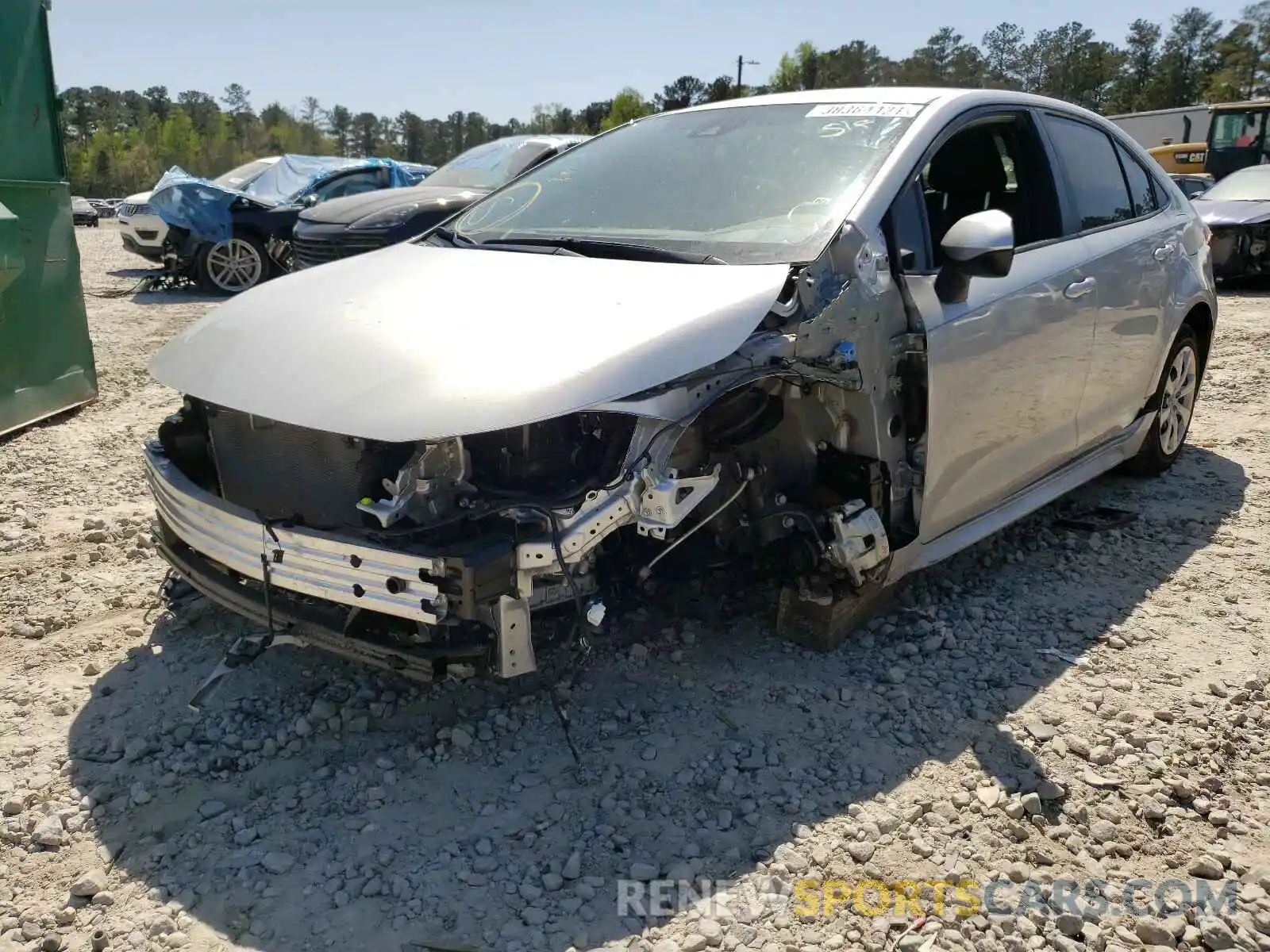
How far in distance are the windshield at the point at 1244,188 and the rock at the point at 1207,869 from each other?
39.6 feet

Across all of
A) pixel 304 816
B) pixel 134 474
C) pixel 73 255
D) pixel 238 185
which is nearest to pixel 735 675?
pixel 304 816

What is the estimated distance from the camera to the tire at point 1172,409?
4898 mm

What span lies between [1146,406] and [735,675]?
8.79 ft

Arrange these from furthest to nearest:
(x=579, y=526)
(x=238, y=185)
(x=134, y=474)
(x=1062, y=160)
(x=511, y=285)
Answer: (x=238, y=185), (x=134, y=474), (x=1062, y=160), (x=511, y=285), (x=579, y=526)

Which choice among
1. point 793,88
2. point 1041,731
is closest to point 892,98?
point 1041,731

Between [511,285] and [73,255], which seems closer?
[511,285]

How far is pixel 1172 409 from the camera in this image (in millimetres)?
5090

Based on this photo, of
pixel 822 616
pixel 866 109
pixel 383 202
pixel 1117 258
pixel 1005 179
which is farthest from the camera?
pixel 383 202

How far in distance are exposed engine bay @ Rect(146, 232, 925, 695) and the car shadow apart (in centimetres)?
35

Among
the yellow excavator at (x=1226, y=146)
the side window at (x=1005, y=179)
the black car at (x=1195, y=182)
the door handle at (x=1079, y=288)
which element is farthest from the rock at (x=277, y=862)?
the yellow excavator at (x=1226, y=146)

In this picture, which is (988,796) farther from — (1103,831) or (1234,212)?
(1234,212)

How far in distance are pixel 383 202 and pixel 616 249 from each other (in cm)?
617

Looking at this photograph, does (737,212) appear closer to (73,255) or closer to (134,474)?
(134,474)

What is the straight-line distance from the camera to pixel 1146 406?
4727mm
